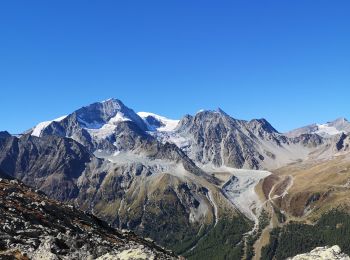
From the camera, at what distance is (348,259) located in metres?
34.5

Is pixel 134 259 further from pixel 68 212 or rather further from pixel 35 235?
pixel 68 212

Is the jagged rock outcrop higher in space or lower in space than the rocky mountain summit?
lower

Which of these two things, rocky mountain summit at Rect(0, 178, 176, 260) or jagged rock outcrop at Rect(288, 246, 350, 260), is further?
rocky mountain summit at Rect(0, 178, 176, 260)

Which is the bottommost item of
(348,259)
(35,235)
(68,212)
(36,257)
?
(348,259)

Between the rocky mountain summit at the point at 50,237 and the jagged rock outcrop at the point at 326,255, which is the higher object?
the rocky mountain summit at the point at 50,237

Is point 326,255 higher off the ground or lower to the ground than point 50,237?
lower

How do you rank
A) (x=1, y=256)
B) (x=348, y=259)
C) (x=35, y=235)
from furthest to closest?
1. (x=35, y=235)
2. (x=1, y=256)
3. (x=348, y=259)

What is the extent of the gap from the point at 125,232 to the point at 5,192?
36768 millimetres

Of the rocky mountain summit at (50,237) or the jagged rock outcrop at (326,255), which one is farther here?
the rocky mountain summit at (50,237)

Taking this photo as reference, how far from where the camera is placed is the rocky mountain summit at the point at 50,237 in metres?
54.7

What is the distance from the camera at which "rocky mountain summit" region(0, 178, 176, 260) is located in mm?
54688

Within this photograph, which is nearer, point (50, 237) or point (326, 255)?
point (326, 255)

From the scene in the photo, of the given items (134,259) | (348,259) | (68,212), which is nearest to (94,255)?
(134,259)

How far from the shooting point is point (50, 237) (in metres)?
64.2
